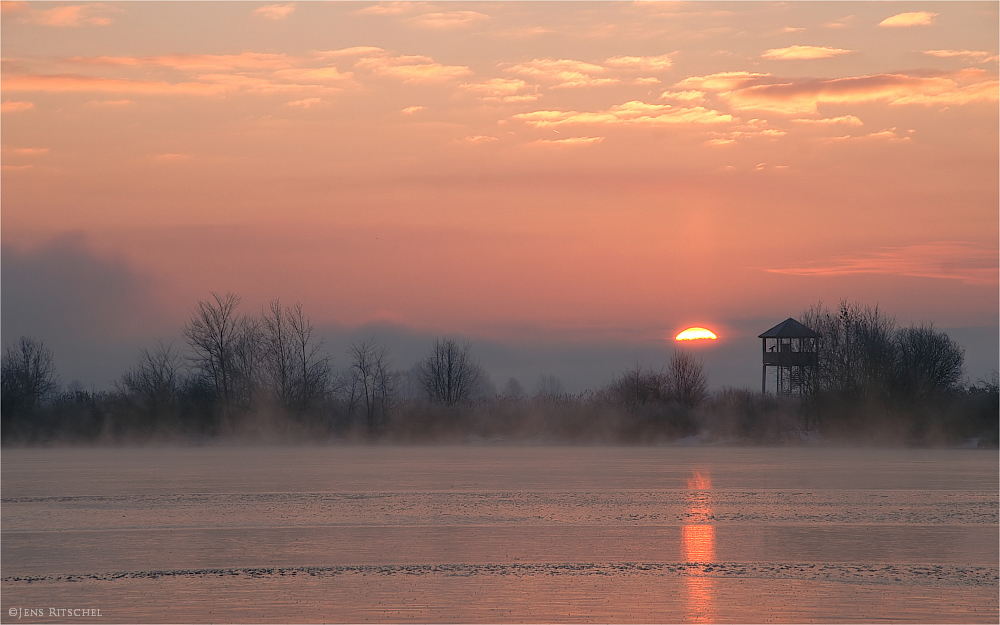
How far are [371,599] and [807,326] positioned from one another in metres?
67.3

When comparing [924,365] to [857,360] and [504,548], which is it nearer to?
[857,360]

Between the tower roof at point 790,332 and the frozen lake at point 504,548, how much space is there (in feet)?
140

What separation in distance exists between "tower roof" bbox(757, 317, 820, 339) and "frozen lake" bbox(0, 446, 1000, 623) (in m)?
42.6

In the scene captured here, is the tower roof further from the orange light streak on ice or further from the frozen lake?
the orange light streak on ice

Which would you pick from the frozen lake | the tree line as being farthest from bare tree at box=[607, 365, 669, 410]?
the frozen lake

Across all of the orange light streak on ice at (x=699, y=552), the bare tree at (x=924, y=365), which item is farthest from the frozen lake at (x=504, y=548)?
the bare tree at (x=924, y=365)

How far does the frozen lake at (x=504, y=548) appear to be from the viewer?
41.2ft

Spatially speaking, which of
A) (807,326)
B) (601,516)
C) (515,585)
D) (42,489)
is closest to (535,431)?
(807,326)

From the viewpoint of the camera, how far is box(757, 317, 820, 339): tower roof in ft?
243

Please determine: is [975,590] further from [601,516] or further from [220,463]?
[220,463]

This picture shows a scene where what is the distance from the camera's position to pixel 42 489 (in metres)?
28.2

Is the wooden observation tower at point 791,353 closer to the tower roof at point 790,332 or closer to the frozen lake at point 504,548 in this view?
the tower roof at point 790,332

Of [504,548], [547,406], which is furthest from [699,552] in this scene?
[547,406]

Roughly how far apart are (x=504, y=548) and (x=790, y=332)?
6156 centimetres
